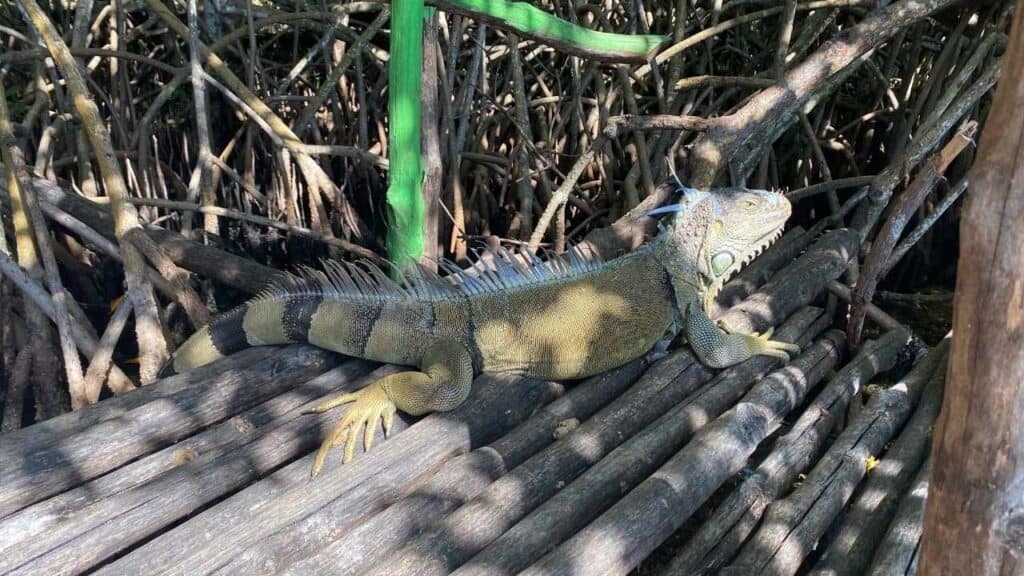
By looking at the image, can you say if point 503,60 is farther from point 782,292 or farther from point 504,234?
point 782,292

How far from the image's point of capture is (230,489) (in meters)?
2.10

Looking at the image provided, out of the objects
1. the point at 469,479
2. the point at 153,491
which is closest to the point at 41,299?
the point at 153,491

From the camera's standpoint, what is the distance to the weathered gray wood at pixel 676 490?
6.41 ft

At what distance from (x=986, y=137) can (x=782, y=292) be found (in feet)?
8.22

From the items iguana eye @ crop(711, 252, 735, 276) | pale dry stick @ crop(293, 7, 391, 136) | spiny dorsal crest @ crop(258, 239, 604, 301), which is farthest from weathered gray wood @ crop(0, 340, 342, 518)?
pale dry stick @ crop(293, 7, 391, 136)

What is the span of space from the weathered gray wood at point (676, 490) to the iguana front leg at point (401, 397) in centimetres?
73

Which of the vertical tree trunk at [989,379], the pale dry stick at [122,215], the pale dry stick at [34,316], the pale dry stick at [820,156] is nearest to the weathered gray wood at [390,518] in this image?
the vertical tree trunk at [989,379]

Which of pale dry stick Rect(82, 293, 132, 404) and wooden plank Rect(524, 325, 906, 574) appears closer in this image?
wooden plank Rect(524, 325, 906, 574)

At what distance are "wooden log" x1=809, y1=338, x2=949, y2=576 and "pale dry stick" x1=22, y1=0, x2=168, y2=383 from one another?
8.88 feet

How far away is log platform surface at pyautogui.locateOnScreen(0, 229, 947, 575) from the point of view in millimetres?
1884

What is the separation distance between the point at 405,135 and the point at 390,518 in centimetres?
161

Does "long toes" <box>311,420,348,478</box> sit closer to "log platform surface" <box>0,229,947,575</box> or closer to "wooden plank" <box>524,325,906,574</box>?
"log platform surface" <box>0,229,947,575</box>

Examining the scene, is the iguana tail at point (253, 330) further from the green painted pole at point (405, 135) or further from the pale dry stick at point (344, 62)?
the pale dry stick at point (344, 62)

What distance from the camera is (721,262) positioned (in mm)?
3217
